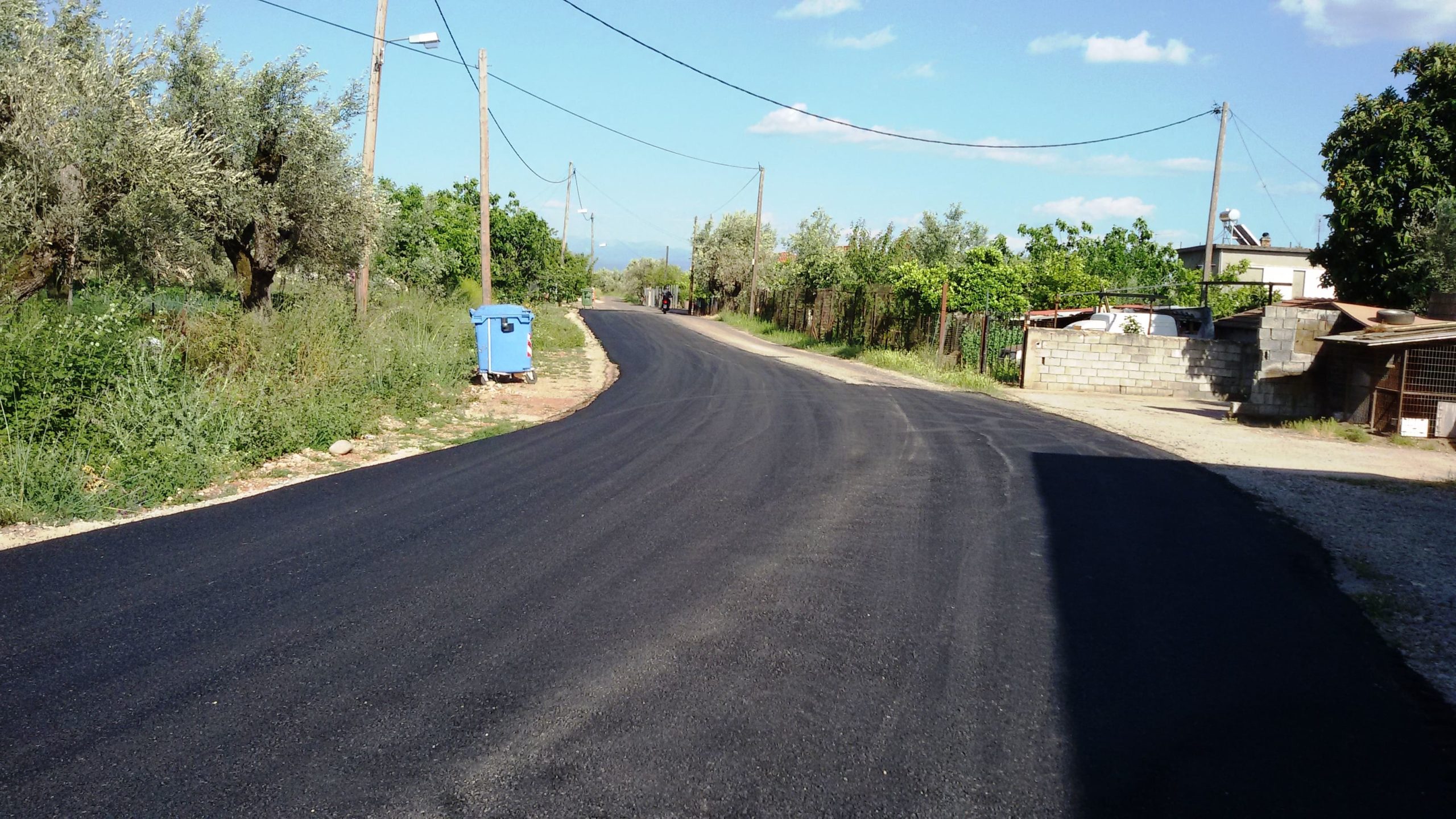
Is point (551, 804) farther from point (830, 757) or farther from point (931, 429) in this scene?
point (931, 429)

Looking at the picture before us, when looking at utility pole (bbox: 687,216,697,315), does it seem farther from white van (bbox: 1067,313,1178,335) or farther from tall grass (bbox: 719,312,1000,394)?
white van (bbox: 1067,313,1178,335)

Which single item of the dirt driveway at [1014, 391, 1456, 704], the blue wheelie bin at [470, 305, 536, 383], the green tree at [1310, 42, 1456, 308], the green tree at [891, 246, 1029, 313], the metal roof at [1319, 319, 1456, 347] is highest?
the green tree at [1310, 42, 1456, 308]

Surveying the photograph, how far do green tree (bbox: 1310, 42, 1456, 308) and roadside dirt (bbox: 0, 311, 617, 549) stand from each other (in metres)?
16.7

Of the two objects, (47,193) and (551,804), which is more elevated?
(47,193)

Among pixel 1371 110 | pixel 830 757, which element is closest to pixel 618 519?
pixel 830 757

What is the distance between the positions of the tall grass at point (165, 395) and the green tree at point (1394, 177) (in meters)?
19.9

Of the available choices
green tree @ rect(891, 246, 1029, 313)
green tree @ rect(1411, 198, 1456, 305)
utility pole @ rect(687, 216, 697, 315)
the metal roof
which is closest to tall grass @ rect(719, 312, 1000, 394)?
green tree @ rect(891, 246, 1029, 313)

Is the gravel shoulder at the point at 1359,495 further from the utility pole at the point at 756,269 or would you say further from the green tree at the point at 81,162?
the utility pole at the point at 756,269

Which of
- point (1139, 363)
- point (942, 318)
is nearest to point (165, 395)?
point (1139, 363)

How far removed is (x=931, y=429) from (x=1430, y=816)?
9572 millimetres

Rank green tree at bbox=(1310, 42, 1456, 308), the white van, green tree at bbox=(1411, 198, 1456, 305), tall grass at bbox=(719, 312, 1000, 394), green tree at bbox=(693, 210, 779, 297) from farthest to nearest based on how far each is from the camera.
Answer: green tree at bbox=(693, 210, 779, 297) → the white van → tall grass at bbox=(719, 312, 1000, 394) → green tree at bbox=(1310, 42, 1456, 308) → green tree at bbox=(1411, 198, 1456, 305)

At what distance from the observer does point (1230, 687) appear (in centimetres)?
457

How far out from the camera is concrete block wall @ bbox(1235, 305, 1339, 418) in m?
15.9

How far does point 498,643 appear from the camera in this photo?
15.6 ft
